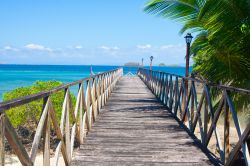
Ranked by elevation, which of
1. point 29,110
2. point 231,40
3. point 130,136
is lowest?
point 29,110

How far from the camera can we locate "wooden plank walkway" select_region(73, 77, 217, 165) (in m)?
5.59

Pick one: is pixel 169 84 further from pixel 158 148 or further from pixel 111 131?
pixel 158 148

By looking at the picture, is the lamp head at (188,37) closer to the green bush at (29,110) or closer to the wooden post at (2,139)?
the green bush at (29,110)

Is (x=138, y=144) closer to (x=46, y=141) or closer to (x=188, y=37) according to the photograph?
(x=46, y=141)

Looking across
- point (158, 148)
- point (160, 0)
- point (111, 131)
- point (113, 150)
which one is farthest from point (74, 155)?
point (160, 0)

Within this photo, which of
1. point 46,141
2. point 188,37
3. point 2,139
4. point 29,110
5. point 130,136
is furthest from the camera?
point 29,110

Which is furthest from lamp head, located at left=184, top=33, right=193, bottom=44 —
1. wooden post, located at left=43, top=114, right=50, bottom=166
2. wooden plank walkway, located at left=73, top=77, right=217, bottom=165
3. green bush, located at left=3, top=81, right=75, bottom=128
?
wooden post, located at left=43, top=114, right=50, bottom=166

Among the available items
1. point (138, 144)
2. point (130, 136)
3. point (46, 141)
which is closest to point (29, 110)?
point (130, 136)

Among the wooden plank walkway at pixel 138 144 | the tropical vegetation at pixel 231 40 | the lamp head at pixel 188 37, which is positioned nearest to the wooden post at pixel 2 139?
the wooden plank walkway at pixel 138 144

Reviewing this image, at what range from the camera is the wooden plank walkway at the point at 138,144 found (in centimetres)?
559

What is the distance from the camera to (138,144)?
6.57 m

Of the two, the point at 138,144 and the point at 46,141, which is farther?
the point at 138,144

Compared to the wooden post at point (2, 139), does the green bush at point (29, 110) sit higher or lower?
lower

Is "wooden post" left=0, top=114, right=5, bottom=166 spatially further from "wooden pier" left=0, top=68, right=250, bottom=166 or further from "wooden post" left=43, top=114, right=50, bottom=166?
"wooden post" left=43, top=114, right=50, bottom=166
